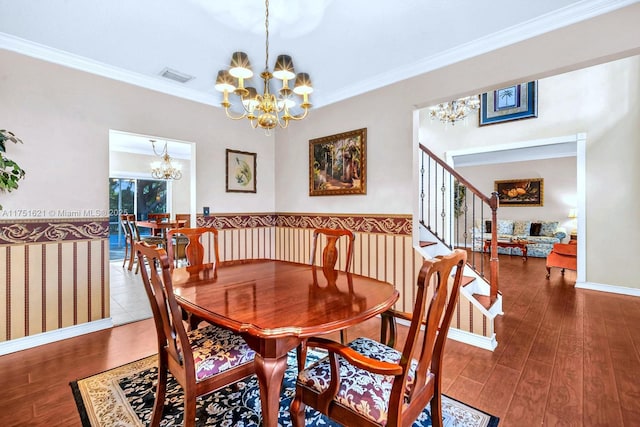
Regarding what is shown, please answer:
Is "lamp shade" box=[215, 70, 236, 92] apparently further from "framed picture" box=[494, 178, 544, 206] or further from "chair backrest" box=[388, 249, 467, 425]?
"framed picture" box=[494, 178, 544, 206]

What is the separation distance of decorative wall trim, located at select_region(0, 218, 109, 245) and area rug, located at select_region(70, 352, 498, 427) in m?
1.34

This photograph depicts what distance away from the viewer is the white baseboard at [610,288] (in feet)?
13.4

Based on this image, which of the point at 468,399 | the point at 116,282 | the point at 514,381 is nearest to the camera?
the point at 468,399

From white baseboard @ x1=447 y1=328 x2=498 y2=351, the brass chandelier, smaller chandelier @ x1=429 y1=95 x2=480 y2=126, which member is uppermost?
smaller chandelier @ x1=429 y1=95 x2=480 y2=126

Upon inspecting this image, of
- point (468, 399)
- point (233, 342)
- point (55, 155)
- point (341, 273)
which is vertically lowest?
point (468, 399)

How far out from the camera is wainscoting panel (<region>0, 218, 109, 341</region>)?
7.98 feet

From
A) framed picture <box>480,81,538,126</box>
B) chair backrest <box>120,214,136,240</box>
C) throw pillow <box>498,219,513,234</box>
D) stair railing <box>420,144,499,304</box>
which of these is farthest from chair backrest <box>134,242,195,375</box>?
throw pillow <box>498,219,513,234</box>

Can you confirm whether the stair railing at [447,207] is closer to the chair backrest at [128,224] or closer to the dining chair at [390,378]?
the dining chair at [390,378]

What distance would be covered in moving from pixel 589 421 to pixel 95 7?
13.3 ft

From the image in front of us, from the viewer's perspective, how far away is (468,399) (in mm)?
1827

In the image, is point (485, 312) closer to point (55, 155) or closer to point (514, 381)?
point (514, 381)

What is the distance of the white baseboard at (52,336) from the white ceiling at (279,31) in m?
2.41

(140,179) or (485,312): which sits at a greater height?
(140,179)

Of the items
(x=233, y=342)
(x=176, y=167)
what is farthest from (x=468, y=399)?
(x=176, y=167)
